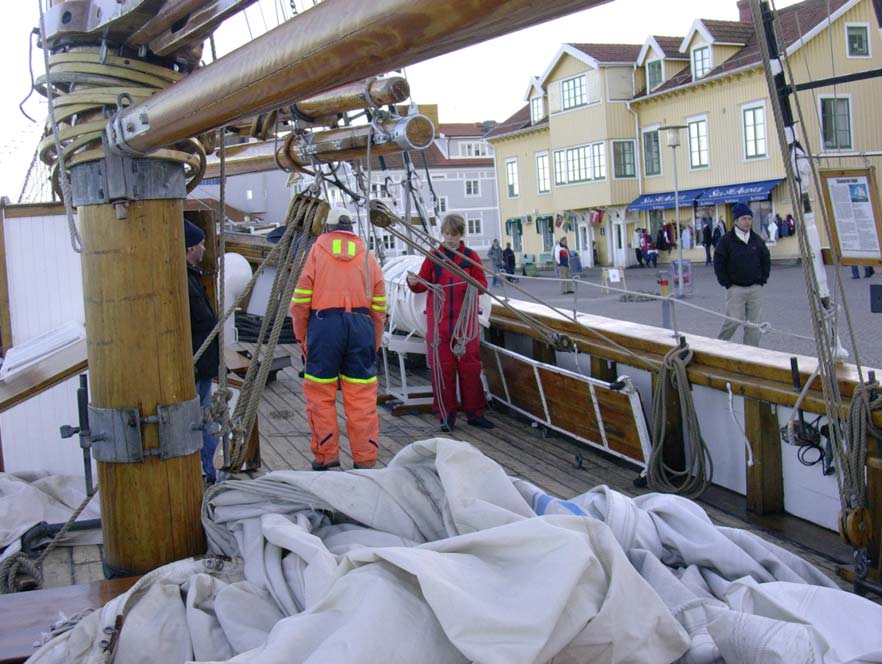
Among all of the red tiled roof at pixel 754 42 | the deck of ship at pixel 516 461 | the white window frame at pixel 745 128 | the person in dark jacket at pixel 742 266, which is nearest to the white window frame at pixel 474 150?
the red tiled roof at pixel 754 42

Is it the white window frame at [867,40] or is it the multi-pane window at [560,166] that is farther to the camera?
the multi-pane window at [560,166]

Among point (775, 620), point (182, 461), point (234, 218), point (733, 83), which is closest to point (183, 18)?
point (182, 461)

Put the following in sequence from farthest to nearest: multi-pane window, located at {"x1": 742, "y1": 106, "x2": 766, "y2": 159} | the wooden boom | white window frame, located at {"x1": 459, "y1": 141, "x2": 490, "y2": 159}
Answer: white window frame, located at {"x1": 459, "y1": 141, "x2": 490, "y2": 159}
multi-pane window, located at {"x1": 742, "y1": 106, "x2": 766, "y2": 159}
the wooden boom

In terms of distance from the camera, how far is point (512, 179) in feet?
143

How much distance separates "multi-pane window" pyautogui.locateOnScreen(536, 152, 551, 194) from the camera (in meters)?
40.9

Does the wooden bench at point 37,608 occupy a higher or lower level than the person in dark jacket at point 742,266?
lower

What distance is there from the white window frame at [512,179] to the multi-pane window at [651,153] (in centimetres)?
805

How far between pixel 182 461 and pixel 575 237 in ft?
124

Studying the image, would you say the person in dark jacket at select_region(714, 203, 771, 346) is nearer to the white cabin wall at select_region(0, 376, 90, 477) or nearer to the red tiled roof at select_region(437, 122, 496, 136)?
the white cabin wall at select_region(0, 376, 90, 477)

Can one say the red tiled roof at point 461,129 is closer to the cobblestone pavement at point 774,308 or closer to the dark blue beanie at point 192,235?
the cobblestone pavement at point 774,308

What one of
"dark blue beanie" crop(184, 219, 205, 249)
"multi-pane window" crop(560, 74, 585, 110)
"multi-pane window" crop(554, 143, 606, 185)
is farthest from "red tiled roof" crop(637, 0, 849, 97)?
"dark blue beanie" crop(184, 219, 205, 249)

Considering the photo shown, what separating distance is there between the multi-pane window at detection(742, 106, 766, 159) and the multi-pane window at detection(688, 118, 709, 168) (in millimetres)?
1964

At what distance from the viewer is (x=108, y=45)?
2799mm

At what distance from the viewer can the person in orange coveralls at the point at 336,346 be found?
17.4 feet
